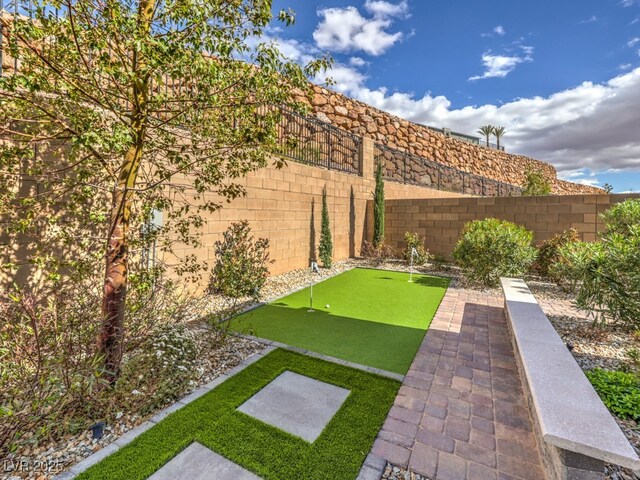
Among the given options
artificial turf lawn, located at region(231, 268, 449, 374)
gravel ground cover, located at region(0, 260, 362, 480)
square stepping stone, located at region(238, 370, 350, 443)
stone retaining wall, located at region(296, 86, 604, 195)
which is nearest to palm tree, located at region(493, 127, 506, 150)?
stone retaining wall, located at region(296, 86, 604, 195)

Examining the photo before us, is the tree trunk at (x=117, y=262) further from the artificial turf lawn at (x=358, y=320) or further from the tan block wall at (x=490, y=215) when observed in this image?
the tan block wall at (x=490, y=215)

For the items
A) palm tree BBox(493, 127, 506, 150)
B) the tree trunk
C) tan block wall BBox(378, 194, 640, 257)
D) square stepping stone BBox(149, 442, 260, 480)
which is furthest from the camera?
palm tree BBox(493, 127, 506, 150)

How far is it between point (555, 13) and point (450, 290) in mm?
7623

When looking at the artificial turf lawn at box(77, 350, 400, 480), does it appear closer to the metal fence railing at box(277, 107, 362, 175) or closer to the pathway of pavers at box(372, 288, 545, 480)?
the pathway of pavers at box(372, 288, 545, 480)

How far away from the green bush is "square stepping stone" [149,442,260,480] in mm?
7016

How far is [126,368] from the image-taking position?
113 inches

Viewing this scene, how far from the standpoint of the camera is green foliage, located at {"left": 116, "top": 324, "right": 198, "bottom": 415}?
270 centimetres

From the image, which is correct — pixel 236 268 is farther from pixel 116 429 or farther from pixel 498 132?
pixel 498 132

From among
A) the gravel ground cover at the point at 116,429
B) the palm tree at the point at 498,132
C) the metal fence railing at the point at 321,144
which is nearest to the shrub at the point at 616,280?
the gravel ground cover at the point at 116,429

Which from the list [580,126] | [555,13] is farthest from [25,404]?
[580,126]

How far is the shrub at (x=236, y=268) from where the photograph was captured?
6125 mm

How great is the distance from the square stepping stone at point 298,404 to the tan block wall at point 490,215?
27.9ft

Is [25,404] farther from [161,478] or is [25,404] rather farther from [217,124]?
[217,124]

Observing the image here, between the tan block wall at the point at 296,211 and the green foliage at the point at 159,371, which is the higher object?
the tan block wall at the point at 296,211
